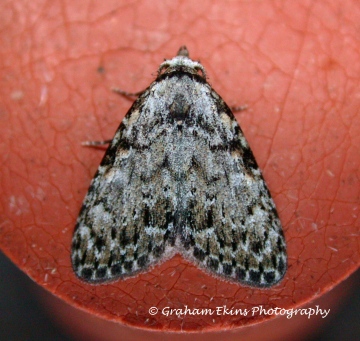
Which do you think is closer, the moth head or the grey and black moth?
the grey and black moth

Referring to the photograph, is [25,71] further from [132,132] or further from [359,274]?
[359,274]

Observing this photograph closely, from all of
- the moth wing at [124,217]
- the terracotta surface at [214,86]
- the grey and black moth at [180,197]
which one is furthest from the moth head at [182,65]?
the moth wing at [124,217]

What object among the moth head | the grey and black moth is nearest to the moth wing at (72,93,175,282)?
Answer: the grey and black moth

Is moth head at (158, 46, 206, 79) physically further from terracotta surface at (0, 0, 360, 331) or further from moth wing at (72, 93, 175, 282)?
moth wing at (72, 93, 175, 282)

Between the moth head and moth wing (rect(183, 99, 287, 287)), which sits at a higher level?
the moth head

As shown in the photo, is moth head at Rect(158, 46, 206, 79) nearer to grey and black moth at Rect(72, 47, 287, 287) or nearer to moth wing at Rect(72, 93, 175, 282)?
grey and black moth at Rect(72, 47, 287, 287)

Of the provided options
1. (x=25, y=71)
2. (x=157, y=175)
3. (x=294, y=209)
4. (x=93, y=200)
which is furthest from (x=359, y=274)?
(x=25, y=71)

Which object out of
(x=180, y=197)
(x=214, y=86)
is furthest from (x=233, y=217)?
(x=214, y=86)
